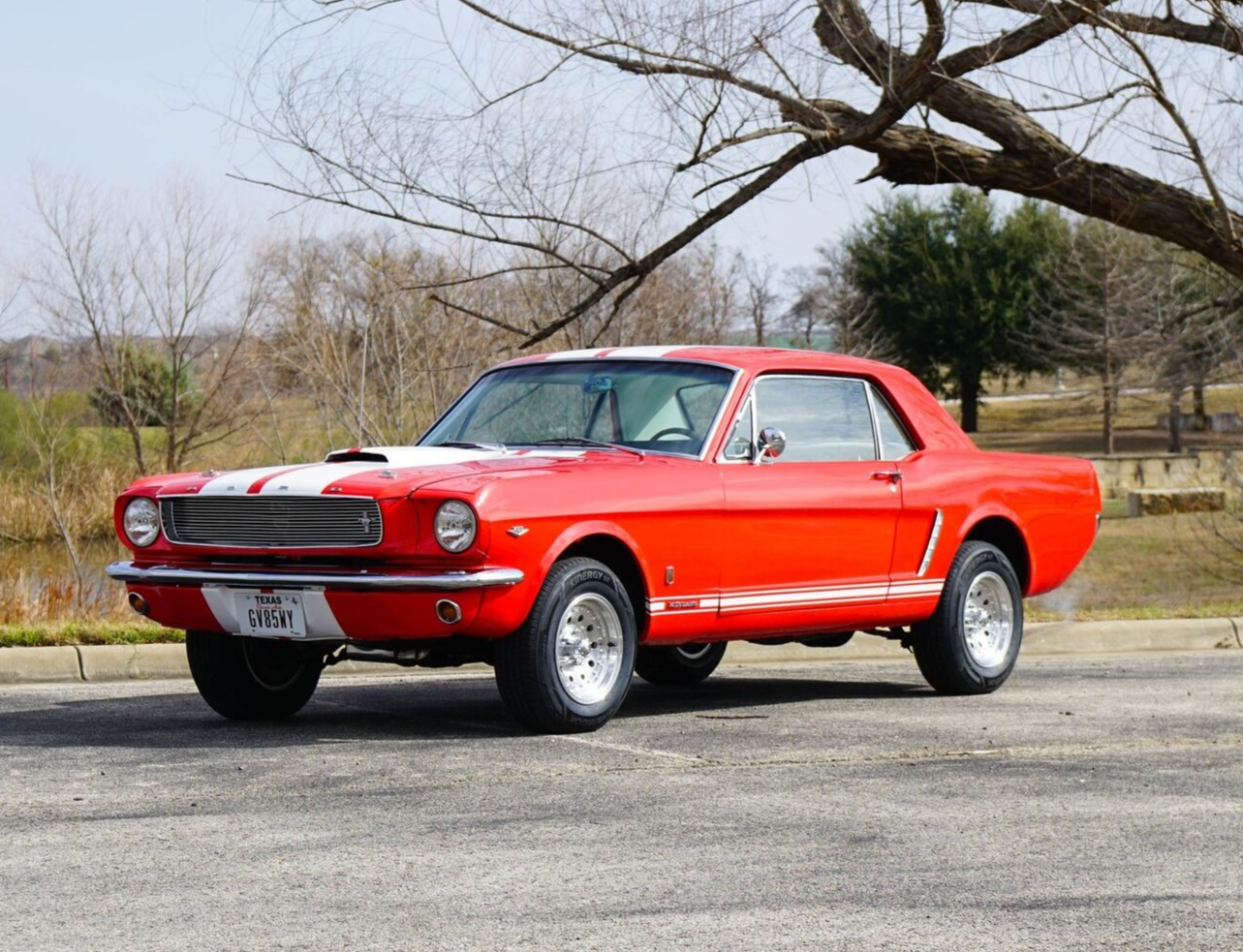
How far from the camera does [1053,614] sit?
13445 millimetres

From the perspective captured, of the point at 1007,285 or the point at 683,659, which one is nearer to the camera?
the point at 683,659

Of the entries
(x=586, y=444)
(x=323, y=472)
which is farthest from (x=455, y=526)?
(x=586, y=444)

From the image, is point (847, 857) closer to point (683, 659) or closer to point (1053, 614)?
point (683, 659)

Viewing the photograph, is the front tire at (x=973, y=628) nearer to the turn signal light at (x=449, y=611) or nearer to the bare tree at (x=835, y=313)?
the turn signal light at (x=449, y=611)

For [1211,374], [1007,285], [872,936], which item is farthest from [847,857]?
[1007,285]

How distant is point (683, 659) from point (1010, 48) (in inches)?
220

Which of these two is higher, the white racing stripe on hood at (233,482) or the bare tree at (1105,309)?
the bare tree at (1105,309)

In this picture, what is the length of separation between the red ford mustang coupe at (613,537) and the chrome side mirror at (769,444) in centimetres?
1

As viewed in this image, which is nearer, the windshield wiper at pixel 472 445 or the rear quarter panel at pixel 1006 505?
the windshield wiper at pixel 472 445

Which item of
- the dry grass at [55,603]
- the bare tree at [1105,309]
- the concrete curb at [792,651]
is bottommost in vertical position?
the concrete curb at [792,651]

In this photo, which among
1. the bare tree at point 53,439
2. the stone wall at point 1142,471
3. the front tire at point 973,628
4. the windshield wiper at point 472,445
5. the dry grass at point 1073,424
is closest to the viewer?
the windshield wiper at point 472,445

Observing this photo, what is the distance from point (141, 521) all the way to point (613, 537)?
2050mm

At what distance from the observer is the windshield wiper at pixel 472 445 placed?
8.30 meters

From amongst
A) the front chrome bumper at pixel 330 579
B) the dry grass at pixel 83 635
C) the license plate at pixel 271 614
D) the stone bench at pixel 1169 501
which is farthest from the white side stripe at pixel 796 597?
the stone bench at pixel 1169 501
